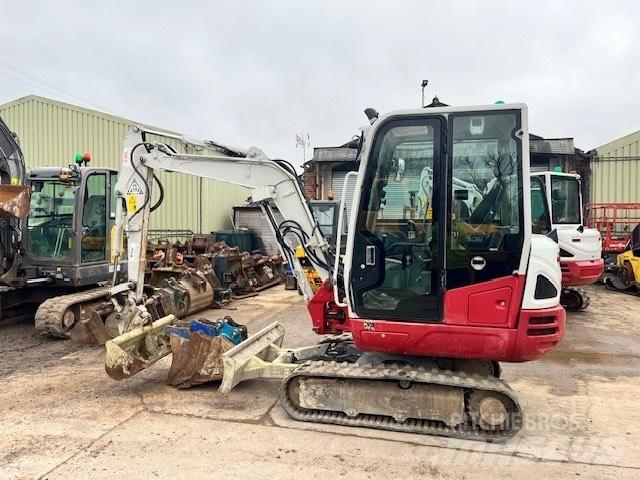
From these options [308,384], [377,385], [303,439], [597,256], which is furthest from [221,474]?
[597,256]

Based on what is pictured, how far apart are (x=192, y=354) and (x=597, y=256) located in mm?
7131

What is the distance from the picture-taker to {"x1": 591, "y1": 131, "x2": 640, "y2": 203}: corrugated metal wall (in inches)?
610

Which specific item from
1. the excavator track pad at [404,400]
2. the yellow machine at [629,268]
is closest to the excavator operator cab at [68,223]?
the excavator track pad at [404,400]

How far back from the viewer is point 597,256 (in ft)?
28.2

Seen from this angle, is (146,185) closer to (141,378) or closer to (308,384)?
(141,378)

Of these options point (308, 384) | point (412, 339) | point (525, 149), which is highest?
point (525, 149)

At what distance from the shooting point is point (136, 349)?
4.87 meters

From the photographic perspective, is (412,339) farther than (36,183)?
No

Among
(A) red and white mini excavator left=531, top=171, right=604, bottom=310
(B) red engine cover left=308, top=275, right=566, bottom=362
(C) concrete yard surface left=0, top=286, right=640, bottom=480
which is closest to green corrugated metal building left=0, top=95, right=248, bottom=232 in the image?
(C) concrete yard surface left=0, top=286, right=640, bottom=480

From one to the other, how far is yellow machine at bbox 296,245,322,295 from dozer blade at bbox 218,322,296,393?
0.74 m

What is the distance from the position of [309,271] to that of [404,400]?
157 cm

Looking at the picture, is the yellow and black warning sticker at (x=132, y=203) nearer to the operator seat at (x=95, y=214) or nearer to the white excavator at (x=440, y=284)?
the white excavator at (x=440, y=284)

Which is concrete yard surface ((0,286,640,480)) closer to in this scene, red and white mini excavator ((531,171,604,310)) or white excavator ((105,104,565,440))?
white excavator ((105,104,565,440))

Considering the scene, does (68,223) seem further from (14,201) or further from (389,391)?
(389,391)
